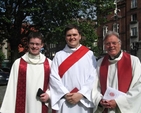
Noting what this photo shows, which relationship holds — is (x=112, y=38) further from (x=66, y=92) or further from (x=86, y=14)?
(x=86, y=14)

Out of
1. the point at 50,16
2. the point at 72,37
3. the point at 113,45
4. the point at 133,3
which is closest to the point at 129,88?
the point at 113,45

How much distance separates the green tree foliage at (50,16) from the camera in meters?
17.5

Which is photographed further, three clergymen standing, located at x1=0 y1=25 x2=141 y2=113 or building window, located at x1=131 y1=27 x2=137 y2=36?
building window, located at x1=131 y1=27 x2=137 y2=36

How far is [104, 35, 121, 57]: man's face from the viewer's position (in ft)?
12.4

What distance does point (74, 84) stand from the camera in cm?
414

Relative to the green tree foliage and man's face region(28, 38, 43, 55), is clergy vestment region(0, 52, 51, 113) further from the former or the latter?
the green tree foliage

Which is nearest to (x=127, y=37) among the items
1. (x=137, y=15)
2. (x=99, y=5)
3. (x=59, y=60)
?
(x=137, y=15)

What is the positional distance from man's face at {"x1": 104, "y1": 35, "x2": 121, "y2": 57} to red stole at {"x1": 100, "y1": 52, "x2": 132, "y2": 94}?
18 centimetres

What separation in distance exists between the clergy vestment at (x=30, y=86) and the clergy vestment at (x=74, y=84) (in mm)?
224

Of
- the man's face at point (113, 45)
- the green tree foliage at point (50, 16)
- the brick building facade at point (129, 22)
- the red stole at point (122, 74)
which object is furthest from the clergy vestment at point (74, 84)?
the brick building facade at point (129, 22)

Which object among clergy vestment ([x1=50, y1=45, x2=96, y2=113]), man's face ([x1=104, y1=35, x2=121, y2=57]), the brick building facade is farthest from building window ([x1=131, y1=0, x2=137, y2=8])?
man's face ([x1=104, y1=35, x2=121, y2=57])

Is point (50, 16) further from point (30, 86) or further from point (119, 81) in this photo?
point (119, 81)

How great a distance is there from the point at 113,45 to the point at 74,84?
891 millimetres

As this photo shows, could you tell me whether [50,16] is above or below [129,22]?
below
